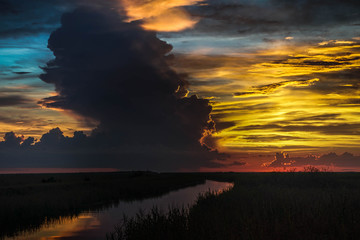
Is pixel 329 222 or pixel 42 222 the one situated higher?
pixel 329 222

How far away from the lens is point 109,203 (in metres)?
41.2

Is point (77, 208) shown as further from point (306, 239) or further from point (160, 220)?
point (306, 239)

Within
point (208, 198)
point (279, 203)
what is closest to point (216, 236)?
point (279, 203)

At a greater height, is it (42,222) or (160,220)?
(160,220)

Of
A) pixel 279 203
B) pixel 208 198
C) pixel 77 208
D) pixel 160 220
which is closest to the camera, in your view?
pixel 160 220

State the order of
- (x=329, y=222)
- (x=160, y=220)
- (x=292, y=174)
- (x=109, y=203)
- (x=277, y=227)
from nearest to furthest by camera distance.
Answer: (x=277, y=227), (x=329, y=222), (x=160, y=220), (x=109, y=203), (x=292, y=174)

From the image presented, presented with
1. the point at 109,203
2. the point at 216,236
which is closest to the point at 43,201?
the point at 109,203

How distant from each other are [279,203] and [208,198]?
8425 mm

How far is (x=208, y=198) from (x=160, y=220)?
11297 mm

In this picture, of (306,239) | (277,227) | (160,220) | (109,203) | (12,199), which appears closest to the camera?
(306,239)

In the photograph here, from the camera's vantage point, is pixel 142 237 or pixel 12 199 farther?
pixel 12 199

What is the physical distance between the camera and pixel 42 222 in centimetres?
2817

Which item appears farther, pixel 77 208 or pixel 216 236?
pixel 77 208

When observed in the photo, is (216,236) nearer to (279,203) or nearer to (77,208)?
(279,203)
